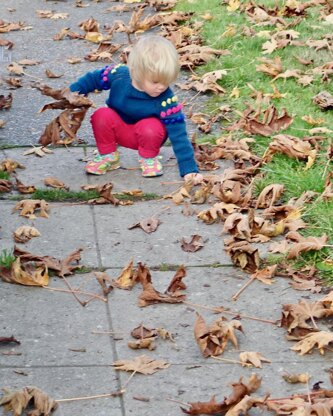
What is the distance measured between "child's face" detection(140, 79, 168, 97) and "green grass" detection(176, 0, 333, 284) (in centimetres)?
65

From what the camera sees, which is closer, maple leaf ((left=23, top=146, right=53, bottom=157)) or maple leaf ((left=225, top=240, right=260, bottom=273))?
maple leaf ((left=225, top=240, right=260, bottom=273))

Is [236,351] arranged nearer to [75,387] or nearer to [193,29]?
[75,387]

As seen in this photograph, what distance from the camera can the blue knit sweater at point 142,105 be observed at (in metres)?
5.07

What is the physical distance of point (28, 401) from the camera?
3.05m

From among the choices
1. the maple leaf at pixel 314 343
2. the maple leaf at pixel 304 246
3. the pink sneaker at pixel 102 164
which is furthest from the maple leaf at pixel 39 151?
the maple leaf at pixel 314 343

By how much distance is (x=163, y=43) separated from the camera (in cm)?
501

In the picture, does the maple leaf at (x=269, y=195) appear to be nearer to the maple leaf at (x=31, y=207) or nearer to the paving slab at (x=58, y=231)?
the paving slab at (x=58, y=231)

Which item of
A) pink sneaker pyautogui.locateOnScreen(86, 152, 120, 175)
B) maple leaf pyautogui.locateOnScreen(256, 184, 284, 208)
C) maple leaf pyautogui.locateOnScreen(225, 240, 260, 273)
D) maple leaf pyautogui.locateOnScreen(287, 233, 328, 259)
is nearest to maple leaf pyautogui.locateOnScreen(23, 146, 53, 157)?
pink sneaker pyautogui.locateOnScreen(86, 152, 120, 175)

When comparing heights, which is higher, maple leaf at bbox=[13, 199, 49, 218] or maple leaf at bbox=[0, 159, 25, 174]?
maple leaf at bbox=[13, 199, 49, 218]

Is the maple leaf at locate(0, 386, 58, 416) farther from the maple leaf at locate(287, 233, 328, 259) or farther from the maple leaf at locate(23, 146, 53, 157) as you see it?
the maple leaf at locate(23, 146, 53, 157)

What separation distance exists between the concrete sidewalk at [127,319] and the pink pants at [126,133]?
1.46ft

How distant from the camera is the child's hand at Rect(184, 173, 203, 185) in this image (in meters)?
5.02

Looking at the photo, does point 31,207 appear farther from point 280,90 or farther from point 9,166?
point 280,90

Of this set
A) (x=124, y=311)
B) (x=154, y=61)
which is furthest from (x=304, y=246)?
Answer: (x=154, y=61)
